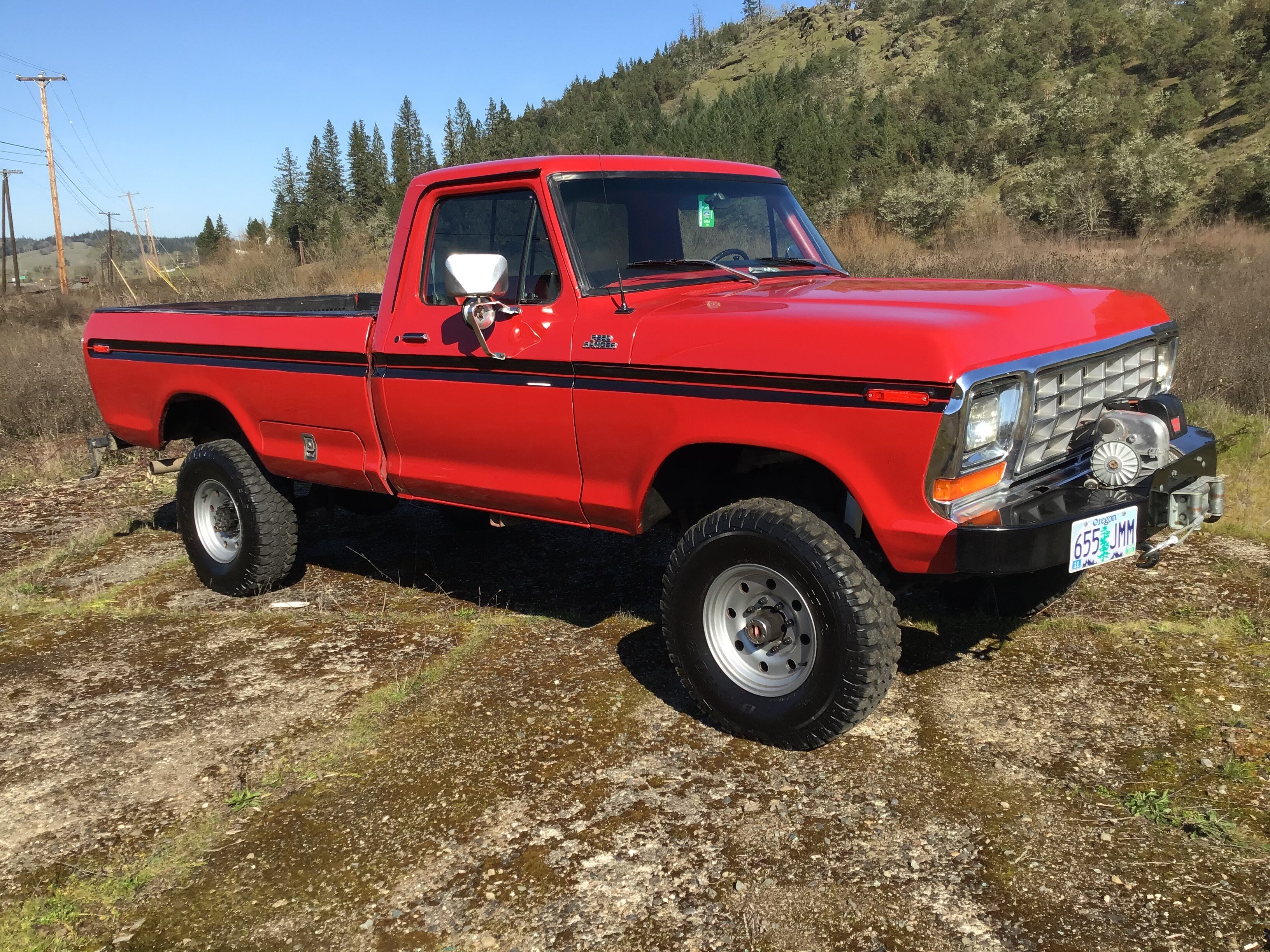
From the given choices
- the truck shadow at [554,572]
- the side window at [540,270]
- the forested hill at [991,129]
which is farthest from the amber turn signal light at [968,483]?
the forested hill at [991,129]

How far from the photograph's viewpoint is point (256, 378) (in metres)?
5.05

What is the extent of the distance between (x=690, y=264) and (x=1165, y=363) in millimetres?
2069

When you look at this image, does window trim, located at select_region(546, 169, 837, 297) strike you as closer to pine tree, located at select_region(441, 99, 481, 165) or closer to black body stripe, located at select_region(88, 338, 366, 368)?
black body stripe, located at select_region(88, 338, 366, 368)

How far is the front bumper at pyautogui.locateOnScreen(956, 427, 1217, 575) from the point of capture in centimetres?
293

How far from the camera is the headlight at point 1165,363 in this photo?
3.96 meters

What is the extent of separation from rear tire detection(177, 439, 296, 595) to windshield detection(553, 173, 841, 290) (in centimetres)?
252

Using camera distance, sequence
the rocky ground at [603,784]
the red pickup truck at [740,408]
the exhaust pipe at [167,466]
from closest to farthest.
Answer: the rocky ground at [603,784] < the red pickup truck at [740,408] < the exhaust pipe at [167,466]

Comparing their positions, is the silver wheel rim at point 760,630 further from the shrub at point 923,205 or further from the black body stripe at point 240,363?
the shrub at point 923,205

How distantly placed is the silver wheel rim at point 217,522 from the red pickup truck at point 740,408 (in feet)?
1.95

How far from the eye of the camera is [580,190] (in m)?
4.00

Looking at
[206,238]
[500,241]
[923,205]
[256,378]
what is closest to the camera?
[500,241]

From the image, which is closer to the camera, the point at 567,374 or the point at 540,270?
the point at 567,374

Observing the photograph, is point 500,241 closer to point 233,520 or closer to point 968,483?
point 968,483

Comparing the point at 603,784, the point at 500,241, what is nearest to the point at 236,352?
the point at 500,241
